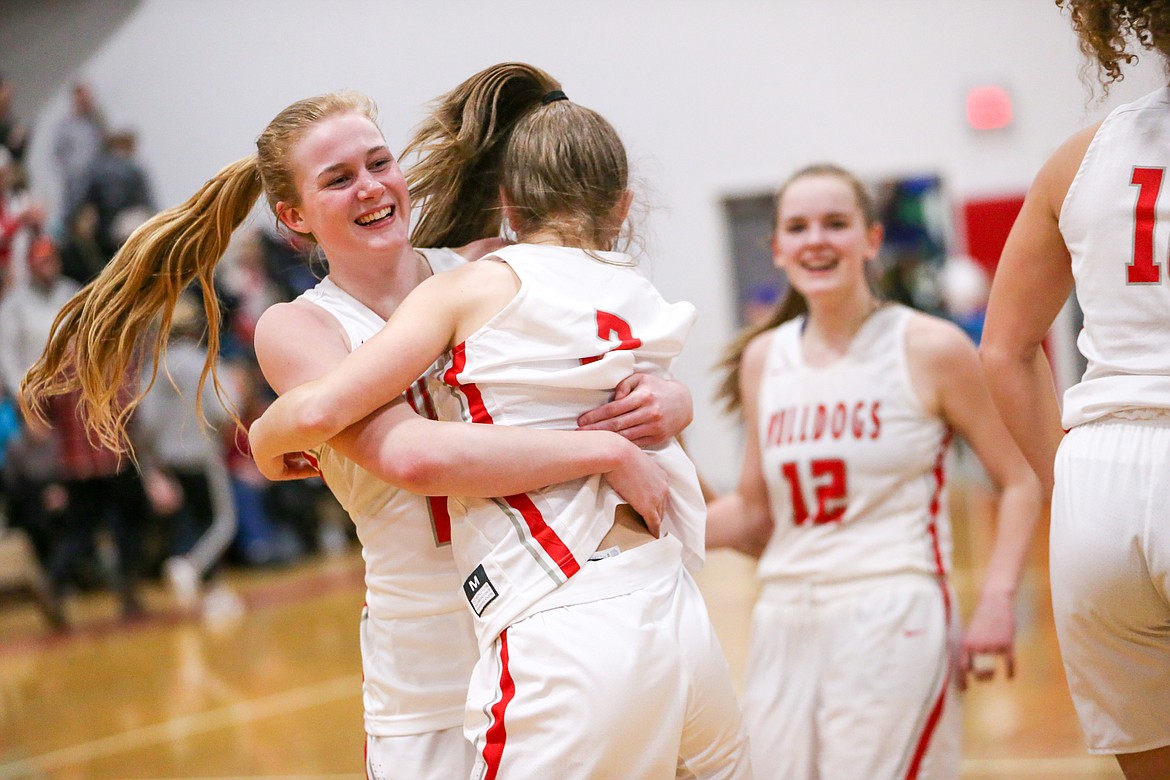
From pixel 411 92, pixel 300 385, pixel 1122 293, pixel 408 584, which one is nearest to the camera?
pixel 1122 293

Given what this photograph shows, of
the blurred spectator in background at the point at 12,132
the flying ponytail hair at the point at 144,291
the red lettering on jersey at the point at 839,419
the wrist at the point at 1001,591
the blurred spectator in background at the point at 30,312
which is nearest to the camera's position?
the flying ponytail hair at the point at 144,291

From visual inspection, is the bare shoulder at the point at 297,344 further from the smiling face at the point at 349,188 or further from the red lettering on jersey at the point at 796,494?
the red lettering on jersey at the point at 796,494

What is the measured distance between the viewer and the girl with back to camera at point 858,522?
8.60 feet

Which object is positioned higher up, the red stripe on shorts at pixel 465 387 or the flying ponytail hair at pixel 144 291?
the flying ponytail hair at pixel 144 291

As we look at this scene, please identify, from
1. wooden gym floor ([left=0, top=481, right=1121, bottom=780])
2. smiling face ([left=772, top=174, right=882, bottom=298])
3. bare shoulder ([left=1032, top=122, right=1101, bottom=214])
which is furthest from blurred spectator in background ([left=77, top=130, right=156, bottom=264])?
bare shoulder ([left=1032, top=122, right=1101, bottom=214])

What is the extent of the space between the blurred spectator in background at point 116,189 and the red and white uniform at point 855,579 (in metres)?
7.77

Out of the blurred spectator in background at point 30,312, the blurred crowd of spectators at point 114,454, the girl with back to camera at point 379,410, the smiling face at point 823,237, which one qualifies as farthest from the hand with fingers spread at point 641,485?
the blurred spectator in background at point 30,312

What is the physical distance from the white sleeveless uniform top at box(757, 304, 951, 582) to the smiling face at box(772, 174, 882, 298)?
16 centimetres

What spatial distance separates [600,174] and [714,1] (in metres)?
9.16

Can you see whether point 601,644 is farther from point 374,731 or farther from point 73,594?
point 73,594

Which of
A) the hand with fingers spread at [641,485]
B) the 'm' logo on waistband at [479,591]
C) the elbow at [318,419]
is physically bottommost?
the 'm' logo on waistband at [479,591]

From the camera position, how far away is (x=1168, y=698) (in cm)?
173

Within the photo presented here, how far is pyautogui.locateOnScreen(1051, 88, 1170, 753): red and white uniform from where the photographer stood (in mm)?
1642

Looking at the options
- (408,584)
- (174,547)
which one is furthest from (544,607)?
(174,547)
